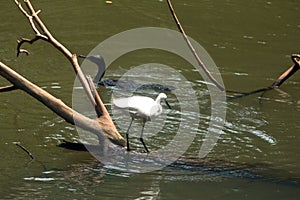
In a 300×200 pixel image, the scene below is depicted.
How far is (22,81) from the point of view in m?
6.14

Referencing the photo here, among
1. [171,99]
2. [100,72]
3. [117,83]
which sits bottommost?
[171,99]

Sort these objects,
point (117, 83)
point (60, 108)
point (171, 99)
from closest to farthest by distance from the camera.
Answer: point (60, 108)
point (171, 99)
point (117, 83)

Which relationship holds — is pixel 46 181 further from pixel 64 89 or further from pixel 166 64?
pixel 166 64

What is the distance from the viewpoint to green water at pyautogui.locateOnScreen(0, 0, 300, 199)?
5.86m

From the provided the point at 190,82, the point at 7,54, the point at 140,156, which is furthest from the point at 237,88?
the point at 7,54

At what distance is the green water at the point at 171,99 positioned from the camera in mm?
5855

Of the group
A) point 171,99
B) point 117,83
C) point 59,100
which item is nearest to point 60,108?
point 59,100

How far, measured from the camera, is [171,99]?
26.5 ft

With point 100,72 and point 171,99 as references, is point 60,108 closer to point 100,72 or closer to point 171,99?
point 171,99

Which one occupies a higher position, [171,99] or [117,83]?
[117,83]

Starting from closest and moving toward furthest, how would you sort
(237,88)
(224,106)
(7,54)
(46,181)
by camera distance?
1. (46,181)
2. (224,106)
3. (237,88)
4. (7,54)

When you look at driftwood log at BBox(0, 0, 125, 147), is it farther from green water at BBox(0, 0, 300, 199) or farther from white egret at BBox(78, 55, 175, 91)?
white egret at BBox(78, 55, 175, 91)

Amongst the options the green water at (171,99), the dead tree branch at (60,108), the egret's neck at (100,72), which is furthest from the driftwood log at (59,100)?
the egret's neck at (100,72)

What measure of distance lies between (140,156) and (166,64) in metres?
3.15
